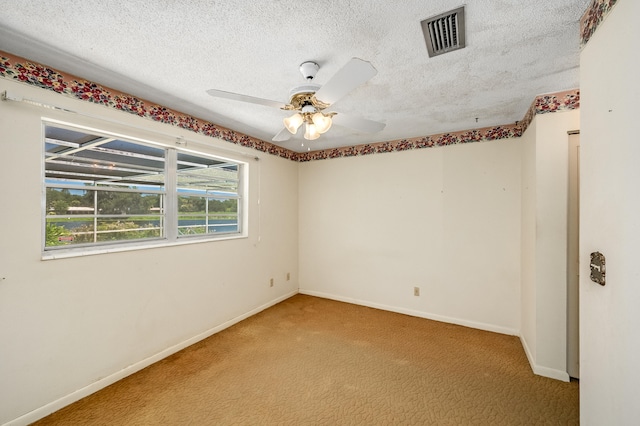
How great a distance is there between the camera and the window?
1.90 meters

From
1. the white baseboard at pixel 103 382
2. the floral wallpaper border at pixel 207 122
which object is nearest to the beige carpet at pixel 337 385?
the white baseboard at pixel 103 382

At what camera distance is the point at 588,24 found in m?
1.25

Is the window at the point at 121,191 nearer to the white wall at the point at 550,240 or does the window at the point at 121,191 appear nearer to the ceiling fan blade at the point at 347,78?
the ceiling fan blade at the point at 347,78

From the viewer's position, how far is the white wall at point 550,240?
207cm

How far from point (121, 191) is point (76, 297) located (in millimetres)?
862

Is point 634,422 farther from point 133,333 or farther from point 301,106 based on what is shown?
point 133,333

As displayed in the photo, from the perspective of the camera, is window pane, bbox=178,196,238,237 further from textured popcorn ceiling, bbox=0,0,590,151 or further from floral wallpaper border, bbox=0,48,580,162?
textured popcorn ceiling, bbox=0,0,590,151

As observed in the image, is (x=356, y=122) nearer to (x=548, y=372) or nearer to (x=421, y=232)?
(x=421, y=232)

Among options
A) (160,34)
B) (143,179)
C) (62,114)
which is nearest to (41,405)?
(143,179)

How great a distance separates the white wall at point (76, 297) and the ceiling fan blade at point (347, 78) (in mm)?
1760

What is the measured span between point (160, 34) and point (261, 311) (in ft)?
10.1

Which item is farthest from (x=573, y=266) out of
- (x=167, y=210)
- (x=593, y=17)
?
(x=167, y=210)

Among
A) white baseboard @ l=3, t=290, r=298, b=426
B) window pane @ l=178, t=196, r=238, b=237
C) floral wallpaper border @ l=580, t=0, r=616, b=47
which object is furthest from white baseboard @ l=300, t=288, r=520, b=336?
floral wallpaper border @ l=580, t=0, r=616, b=47

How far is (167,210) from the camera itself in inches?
99.8
